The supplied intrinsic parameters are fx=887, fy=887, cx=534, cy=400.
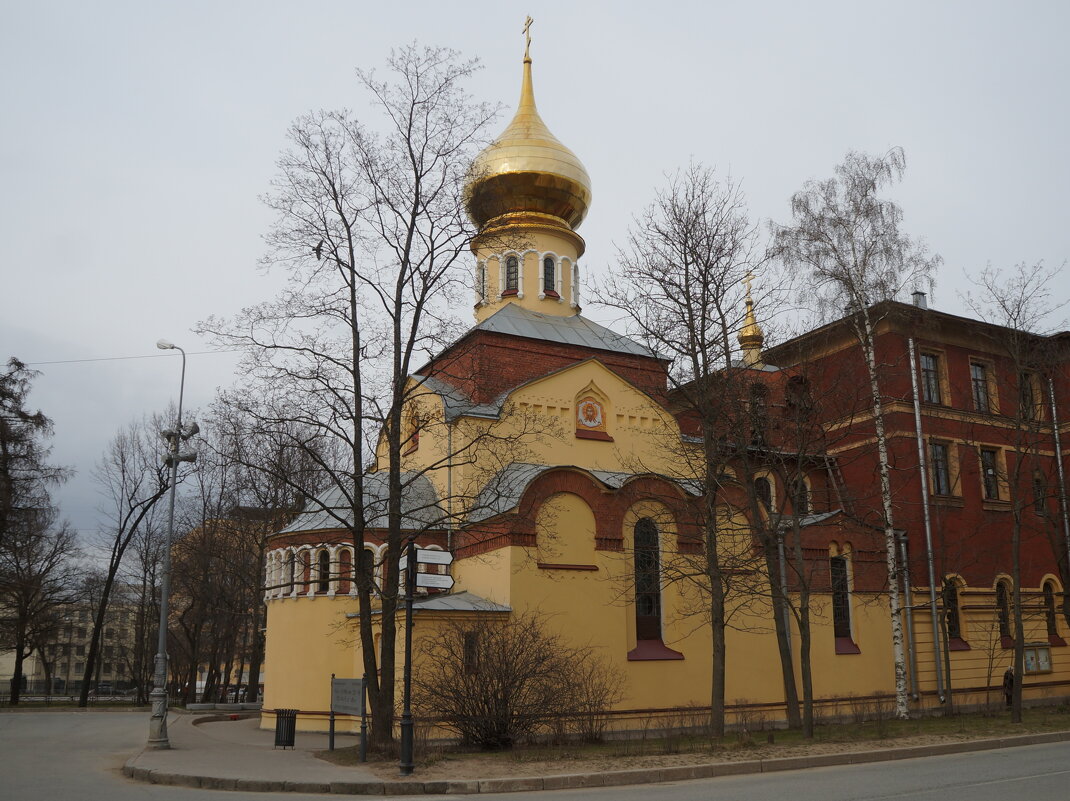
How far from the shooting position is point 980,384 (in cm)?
2652

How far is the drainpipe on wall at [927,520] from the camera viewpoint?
22422 mm

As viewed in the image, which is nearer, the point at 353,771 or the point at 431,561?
the point at 353,771

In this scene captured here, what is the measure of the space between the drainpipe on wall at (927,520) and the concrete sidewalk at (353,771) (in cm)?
728

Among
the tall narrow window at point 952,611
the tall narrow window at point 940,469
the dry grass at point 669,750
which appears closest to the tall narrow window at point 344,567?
the dry grass at point 669,750

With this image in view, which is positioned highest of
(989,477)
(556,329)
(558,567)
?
(556,329)

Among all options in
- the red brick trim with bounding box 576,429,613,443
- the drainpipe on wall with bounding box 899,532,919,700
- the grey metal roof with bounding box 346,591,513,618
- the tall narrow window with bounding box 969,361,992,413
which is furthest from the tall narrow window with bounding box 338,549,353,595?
the tall narrow window with bounding box 969,361,992,413

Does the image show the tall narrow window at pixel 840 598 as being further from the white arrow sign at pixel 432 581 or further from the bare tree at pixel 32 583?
the bare tree at pixel 32 583

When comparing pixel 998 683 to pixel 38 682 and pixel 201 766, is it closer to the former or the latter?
pixel 201 766

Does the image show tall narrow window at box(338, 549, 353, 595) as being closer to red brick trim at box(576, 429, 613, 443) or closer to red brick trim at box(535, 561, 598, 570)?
red brick trim at box(535, 561, 598, 570)

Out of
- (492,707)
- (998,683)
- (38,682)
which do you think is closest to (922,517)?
(998,683)

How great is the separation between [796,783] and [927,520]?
14.5 metres

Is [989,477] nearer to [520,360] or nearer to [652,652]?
[652,652]

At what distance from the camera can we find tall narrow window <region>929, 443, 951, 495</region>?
24.7 metres

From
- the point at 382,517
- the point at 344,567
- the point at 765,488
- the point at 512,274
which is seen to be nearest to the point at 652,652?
the point at 382,517
